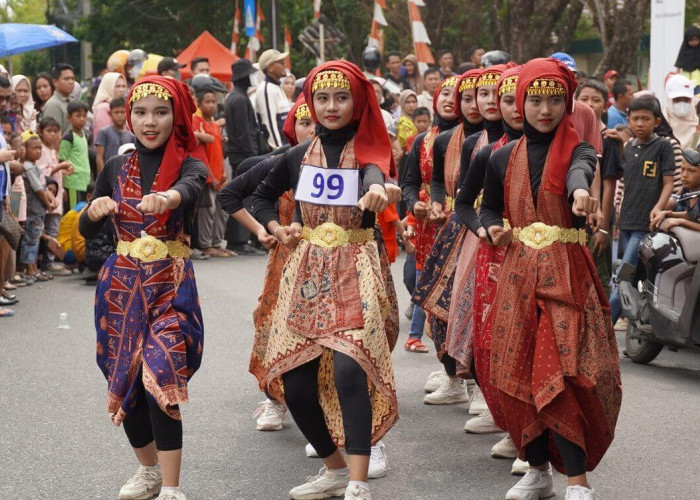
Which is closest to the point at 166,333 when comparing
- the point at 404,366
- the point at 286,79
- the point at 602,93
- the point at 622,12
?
the point at 404,366

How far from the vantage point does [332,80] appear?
5.06 m

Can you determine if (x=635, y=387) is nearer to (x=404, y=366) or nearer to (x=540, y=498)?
(x=404, y=366)

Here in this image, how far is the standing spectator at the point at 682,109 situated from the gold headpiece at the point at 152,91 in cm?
927

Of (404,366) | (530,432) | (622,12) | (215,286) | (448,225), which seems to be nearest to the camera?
(530,432)

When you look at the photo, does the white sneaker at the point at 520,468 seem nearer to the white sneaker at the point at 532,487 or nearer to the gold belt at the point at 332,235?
the white sneaker at the point at 532,487

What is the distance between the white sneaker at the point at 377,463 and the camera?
555 cm

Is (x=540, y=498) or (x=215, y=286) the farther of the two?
(x=215, y=286)

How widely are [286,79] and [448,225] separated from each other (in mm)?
9230

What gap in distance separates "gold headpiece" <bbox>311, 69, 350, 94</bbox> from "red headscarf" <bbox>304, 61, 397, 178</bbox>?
→ 26 millimetres

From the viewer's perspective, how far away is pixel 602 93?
361 inches

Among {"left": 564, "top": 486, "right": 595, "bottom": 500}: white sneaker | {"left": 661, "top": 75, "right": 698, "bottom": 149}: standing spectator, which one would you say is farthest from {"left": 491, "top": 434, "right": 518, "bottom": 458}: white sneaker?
{"left": 661, "top": 75, "right": 698, "bottom": 149}: standing spectator

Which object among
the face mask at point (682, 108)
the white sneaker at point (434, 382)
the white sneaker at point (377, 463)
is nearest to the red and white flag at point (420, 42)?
the face mask at point (682, 108)

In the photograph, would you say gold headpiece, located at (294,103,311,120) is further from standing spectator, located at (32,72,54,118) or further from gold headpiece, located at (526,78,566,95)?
standing spectator, located at (32,72,54,118)

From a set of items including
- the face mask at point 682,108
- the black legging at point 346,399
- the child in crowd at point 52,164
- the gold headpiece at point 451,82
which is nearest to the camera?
the black legging at point 346,399
